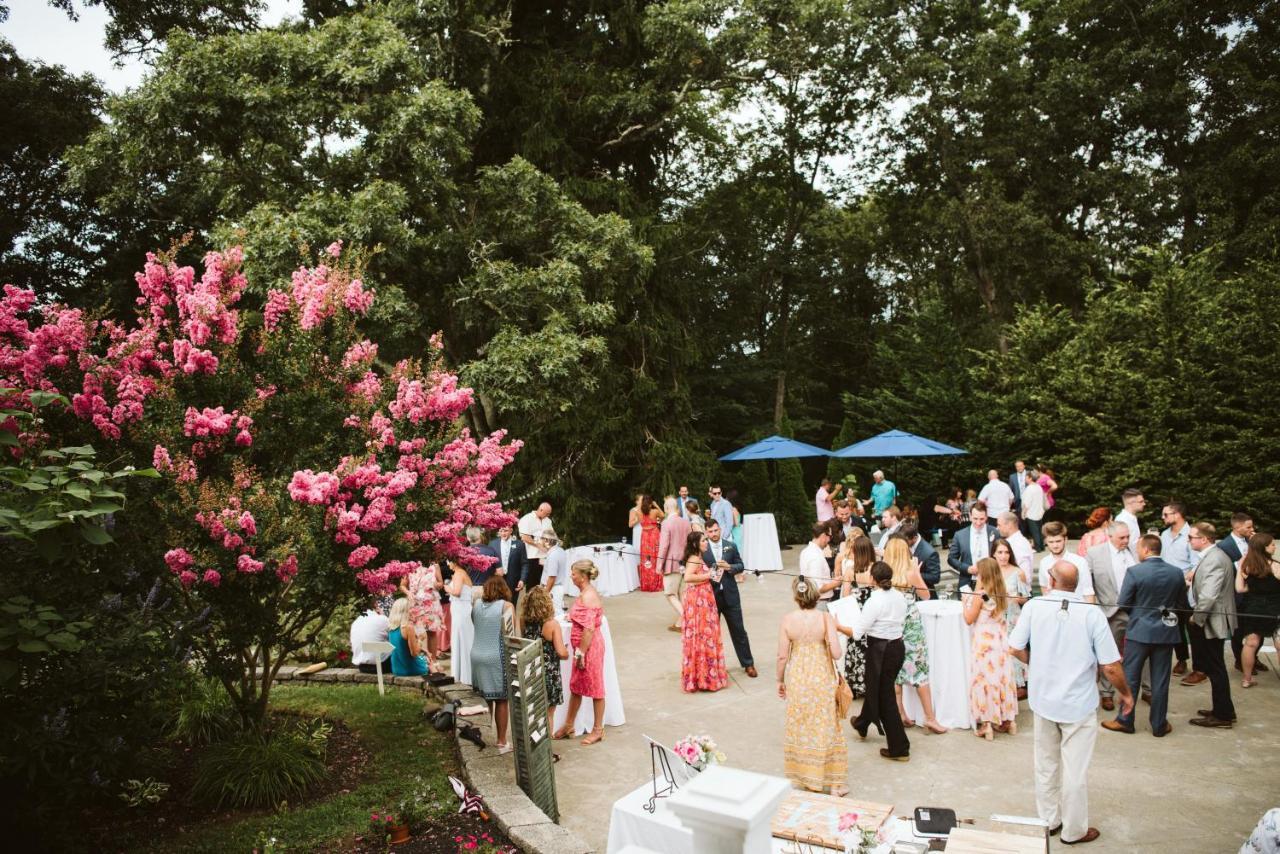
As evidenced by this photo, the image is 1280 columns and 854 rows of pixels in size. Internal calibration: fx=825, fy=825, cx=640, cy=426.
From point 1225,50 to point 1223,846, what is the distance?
2282 cm

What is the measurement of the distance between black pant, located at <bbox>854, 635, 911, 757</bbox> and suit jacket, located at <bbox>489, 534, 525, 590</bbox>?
473 cm

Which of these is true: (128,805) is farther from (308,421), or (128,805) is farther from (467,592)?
(467,592)

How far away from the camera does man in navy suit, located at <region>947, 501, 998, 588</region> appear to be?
888cm

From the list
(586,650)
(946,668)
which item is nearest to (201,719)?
(586,650)

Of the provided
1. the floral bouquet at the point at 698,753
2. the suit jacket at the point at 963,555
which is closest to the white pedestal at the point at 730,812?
the floral bouquet at the point at 698,753

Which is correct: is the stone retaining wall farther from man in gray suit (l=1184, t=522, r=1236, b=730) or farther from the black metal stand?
man in gray suit (l=1184, t=522, r=1236, b=730)

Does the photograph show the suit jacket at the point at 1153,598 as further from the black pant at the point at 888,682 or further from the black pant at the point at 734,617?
the black pant at the point at 734,617

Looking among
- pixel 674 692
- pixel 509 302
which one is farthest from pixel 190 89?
pixel 674 692

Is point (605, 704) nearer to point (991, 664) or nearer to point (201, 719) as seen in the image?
point (991, 664)

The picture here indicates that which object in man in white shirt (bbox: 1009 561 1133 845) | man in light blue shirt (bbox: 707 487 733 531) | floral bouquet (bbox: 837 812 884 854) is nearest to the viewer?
floral bouquet (bbox: 837 812 884 854)

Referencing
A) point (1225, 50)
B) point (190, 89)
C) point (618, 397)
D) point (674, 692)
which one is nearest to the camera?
point (674, 692)

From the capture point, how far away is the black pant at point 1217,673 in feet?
22.9

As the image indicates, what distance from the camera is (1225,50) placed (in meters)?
20.8

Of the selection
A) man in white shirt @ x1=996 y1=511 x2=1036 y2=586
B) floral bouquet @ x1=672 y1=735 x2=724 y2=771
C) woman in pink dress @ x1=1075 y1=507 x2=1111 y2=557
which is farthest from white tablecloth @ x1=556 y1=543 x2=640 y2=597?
floral bouquet @ x1=672 y1=735 x2=724 y2=771
